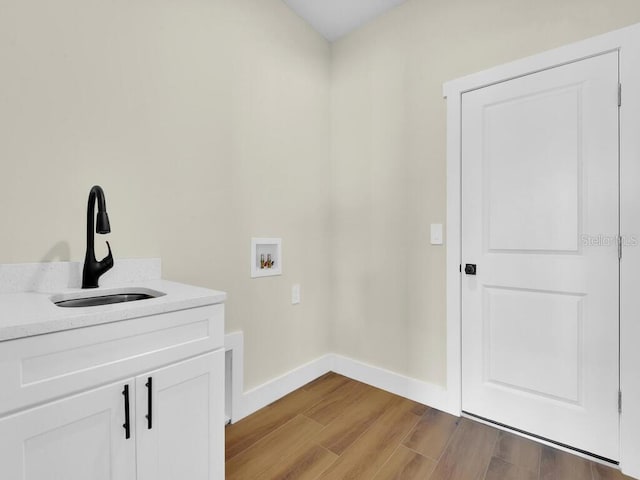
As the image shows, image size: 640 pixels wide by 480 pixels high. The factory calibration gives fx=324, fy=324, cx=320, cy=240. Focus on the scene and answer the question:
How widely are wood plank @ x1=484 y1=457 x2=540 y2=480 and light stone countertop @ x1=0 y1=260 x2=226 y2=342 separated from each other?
1.38 m

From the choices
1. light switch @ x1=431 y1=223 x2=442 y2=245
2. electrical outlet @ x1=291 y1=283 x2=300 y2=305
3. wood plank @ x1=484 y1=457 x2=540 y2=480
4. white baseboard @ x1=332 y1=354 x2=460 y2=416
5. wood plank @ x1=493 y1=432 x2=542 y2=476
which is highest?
light switch @ x1=431 y1=223 x2=442 y2=245

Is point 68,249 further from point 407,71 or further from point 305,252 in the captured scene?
point 407,71

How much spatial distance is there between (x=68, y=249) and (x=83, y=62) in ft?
2.44

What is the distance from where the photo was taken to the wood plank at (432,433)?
1.56 metres

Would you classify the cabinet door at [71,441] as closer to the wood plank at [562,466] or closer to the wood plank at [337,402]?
the wood plank at [337,402]

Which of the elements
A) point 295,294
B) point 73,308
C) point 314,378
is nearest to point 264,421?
point 314,378

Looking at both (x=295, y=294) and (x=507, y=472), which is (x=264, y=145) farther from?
(x=507, y=472)

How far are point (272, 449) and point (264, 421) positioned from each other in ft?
0.80

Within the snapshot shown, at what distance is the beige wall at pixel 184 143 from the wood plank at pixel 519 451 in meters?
1.21

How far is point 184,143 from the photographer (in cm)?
160

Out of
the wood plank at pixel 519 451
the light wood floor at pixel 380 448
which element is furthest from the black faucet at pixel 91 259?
the wood plank at pixel 519 451

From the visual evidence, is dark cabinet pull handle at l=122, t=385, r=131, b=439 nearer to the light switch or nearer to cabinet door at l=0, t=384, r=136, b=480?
cabinet door at l=0, t=384, r=136, b=480

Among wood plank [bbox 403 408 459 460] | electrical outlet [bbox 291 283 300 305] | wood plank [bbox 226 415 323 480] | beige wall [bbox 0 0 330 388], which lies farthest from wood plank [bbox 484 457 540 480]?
electrical outlet [bbox 291 283 300 305]

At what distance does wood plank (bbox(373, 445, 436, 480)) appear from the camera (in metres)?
1.39
